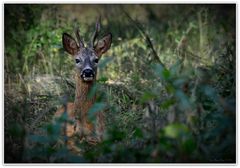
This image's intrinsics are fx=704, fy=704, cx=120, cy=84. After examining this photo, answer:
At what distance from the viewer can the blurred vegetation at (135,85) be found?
5840mm

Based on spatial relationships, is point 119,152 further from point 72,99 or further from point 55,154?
point 72,99

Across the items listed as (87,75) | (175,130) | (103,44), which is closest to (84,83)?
(87,75)

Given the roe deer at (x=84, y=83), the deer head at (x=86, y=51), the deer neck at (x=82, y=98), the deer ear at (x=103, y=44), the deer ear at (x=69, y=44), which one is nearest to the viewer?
the roe deer at (x=84, y=83)

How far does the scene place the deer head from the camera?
25.4 ft

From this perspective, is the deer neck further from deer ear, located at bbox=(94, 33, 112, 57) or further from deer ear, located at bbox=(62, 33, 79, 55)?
deer ear, located at bbox=(94, 33, 112, 57)

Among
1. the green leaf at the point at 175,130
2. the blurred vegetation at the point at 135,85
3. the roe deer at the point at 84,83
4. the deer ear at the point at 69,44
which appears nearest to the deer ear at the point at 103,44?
the roe deer at the point at 84,83

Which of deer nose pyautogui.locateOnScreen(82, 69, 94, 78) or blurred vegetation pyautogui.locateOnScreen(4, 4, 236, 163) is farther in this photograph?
deer nose pyautogui.locateOnScreen(82, 69, 94, 78)

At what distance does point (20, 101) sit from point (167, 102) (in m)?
2.59

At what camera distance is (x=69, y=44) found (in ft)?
26.6

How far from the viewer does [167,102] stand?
19.4 ft

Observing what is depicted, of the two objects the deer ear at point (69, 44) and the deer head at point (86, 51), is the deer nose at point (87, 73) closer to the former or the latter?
the deer head at point (86, 51)

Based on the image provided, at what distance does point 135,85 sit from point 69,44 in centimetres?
108

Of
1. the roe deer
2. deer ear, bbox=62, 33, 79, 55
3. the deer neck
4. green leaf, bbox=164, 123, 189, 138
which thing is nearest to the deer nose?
the roe deer

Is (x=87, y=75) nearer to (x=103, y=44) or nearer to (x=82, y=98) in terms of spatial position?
(x=82, y=98)
